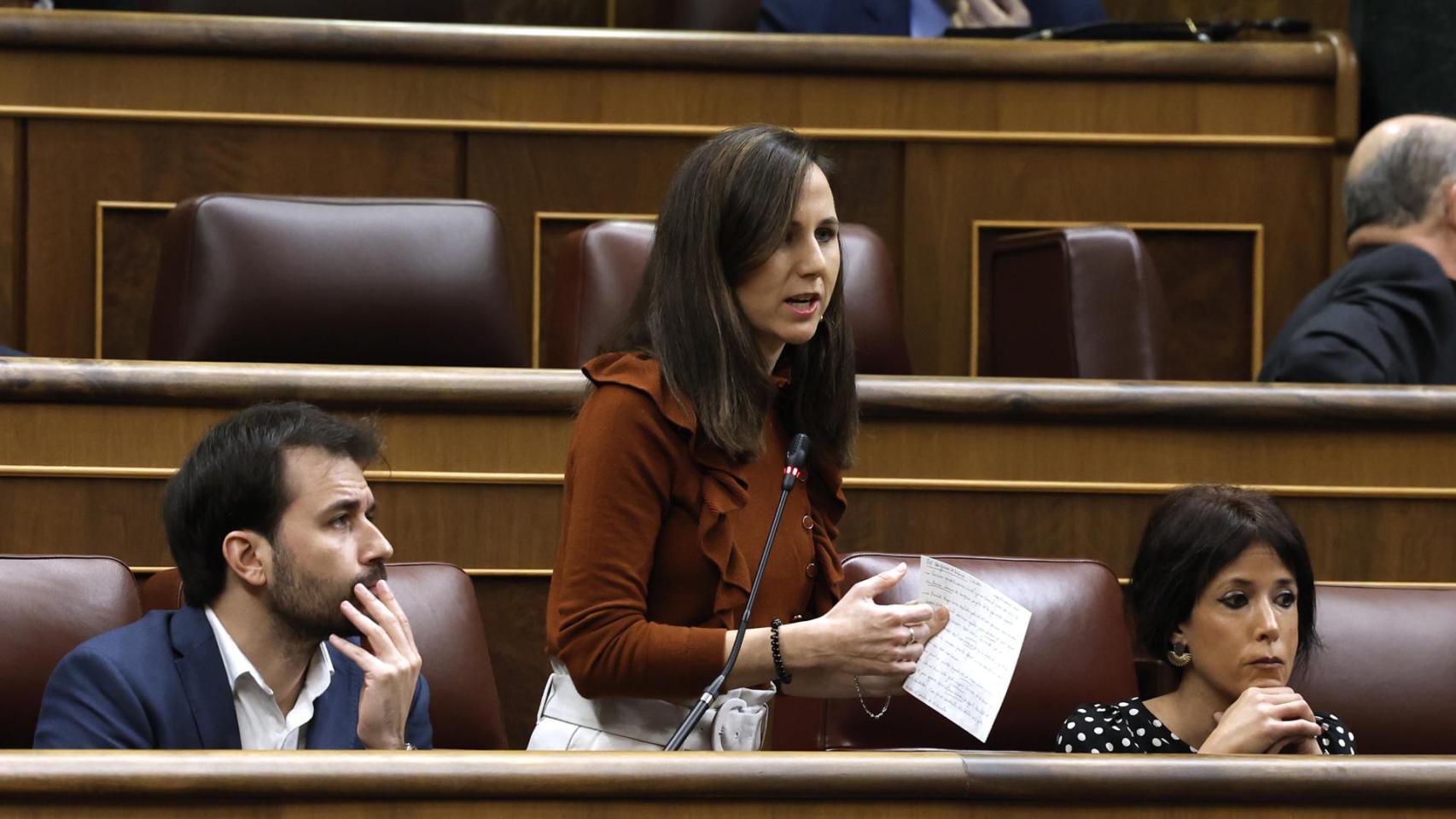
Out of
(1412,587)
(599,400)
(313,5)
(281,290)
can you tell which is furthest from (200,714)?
(313,5)

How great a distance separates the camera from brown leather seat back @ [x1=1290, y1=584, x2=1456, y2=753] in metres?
0.87

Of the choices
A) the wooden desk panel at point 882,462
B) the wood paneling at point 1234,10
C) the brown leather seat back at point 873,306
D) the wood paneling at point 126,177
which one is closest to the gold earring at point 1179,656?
the wooden desk panel at point 882,462

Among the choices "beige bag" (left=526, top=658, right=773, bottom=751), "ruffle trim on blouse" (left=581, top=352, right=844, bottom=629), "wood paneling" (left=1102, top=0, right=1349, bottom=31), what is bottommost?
"beige bag" (left=526, top=658, right=773, bottom=751)

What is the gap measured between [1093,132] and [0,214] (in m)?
0.72

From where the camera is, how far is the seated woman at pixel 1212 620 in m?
0.81

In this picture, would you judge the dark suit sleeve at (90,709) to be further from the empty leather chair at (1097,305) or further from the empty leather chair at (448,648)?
the empty leather chair at (1097,305)

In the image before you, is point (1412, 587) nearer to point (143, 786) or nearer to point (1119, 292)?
point (1119, 292)

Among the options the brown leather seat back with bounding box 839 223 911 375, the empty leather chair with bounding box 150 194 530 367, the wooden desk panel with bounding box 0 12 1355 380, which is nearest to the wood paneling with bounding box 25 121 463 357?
the wooden desk panel with bounding box 0 12 1355 380

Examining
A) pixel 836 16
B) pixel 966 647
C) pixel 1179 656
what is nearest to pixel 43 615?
pixel 966 647

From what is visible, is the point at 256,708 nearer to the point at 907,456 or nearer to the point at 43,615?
the point at 43,615

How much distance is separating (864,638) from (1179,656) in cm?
23

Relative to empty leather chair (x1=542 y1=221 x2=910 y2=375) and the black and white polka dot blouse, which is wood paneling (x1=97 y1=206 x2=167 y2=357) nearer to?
empty leather chair (x1=542 y1=221 x2=910 y2=375)

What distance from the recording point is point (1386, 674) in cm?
88

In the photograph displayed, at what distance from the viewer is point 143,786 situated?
19.4 inches
